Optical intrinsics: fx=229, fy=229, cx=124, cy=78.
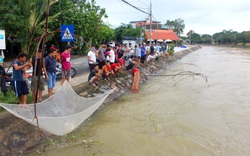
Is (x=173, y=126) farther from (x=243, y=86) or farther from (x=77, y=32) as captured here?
(x=77, y=32)

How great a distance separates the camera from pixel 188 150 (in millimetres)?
4551

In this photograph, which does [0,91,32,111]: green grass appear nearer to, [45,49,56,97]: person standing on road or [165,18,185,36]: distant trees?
[45,49,56,97]: person standing on road

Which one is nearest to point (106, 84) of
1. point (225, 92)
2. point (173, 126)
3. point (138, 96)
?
point (138, 96)

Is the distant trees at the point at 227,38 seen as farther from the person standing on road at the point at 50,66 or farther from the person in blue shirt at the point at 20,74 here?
the person in blue shirt at the point at 20,74

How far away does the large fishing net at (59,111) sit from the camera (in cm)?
354

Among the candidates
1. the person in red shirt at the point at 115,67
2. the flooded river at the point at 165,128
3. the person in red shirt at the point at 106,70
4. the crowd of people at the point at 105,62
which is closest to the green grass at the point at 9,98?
the flooded river at the point at 165,128

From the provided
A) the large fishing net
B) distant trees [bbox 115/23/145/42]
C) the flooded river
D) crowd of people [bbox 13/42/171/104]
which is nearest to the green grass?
crowd of people [bbox 13/42/171/104]

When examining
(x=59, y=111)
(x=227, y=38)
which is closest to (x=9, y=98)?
(x=59, y=111)

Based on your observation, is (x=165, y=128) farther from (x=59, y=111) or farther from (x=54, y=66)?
(x=54, y=66)

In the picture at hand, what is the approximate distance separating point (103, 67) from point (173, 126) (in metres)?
3.48

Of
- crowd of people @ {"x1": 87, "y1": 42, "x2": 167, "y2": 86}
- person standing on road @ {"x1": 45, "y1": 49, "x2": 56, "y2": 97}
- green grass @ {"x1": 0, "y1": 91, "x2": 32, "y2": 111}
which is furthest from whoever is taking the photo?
crowd of people @ {"x1": 87, "y1": 42, "x2": 167, "y2": 86}

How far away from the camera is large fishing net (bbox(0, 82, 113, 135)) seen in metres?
3.54

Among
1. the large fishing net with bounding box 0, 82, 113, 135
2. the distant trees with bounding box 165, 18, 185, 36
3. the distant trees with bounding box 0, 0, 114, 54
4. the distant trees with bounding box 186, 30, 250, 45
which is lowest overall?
the large fishing net with bounding box 0, 82, 113, 135

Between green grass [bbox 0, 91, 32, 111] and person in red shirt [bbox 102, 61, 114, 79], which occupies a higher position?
person in red shirt [bbox 102, 61, 114, 79]
